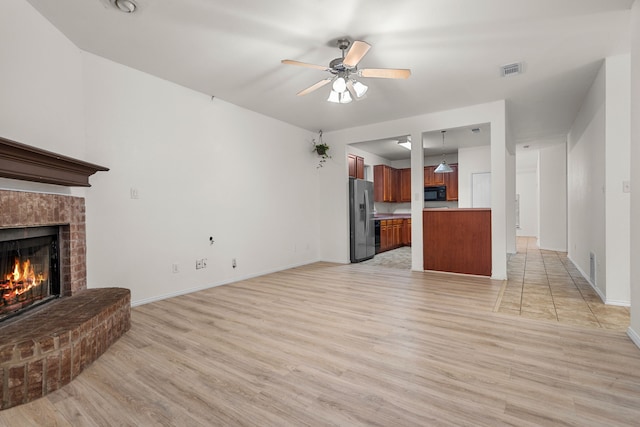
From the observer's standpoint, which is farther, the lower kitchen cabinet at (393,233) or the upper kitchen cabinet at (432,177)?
the upper kitchen cabinet at (432,177)

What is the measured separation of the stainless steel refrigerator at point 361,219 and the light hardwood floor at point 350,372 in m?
2.84

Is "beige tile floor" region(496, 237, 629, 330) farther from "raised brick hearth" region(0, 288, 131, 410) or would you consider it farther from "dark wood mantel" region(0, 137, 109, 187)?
"dark wood mantel" region(0, 137, 109, 187)

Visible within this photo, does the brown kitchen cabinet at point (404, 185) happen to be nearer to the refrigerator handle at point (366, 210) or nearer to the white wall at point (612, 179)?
the refrigerator handle at point (366, 210)

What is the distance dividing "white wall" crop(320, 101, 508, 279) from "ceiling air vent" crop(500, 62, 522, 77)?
3.37ft

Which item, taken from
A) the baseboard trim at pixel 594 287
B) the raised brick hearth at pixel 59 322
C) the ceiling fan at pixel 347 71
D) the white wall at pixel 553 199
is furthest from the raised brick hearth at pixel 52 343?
the white wall at pixel 553 199

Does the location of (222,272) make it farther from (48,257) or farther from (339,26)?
(339,26)

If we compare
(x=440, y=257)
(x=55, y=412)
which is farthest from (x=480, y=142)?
(x=55, y=412)

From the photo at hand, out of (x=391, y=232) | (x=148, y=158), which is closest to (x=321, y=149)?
(x=391, y=232)

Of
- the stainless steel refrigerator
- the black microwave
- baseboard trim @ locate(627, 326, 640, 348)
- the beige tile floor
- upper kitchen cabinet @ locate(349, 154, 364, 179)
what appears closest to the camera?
baseboard trim @ locate(627, 326, 640, 348)

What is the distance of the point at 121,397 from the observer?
1730 mm

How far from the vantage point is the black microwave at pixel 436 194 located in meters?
8.39

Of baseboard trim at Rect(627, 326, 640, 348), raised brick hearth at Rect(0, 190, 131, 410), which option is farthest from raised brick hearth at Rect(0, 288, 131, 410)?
baseboard trim at Rect(627, 326, 640, 348)

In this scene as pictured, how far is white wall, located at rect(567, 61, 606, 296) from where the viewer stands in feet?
11.5

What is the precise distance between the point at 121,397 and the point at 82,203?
6.49ft
